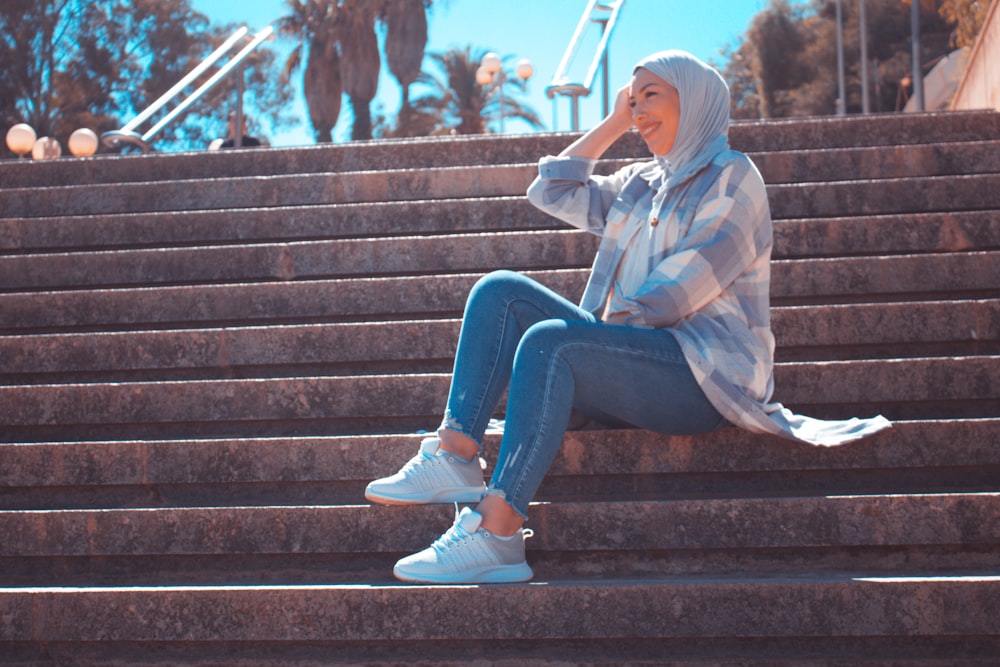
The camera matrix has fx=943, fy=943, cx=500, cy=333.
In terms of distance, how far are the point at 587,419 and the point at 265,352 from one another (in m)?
1.31

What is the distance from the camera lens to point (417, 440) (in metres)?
2.80

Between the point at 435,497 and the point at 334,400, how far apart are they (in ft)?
2.45

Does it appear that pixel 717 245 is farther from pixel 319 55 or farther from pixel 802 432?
pixel 319 55

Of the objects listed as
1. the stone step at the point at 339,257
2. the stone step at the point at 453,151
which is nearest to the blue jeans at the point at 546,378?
the stone step at the point at 339,257

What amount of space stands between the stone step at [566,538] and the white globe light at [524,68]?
1611 centimetres

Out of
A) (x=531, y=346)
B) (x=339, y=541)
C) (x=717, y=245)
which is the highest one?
(x=717, y=245)

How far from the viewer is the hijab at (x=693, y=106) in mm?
2703

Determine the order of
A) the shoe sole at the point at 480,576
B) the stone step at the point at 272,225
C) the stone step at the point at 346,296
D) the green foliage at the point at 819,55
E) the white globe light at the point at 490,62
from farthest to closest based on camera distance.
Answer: the green foliage at the point at 819,55 < the white globe light at the point at 490,62 < the stone step at the point at 272,225 < the stone step at the point at 346,296 < the shoe sole at the point at 480,576

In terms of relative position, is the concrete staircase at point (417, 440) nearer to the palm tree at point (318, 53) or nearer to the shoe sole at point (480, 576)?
the shoe sole at point (480, 576)

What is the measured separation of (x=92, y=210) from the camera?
4.65 metres

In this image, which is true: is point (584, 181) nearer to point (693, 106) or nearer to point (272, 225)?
point (693, 106)

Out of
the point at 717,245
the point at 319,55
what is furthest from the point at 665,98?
the point at 319,55

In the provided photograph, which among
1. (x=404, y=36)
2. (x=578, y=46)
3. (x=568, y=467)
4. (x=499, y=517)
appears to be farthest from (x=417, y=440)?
(x=404, y=36)

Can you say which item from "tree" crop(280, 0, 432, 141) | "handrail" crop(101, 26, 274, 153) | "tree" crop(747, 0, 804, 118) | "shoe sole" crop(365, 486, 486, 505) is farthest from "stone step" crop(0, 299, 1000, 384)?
"tree" crop(747, 0, 804, 118)
